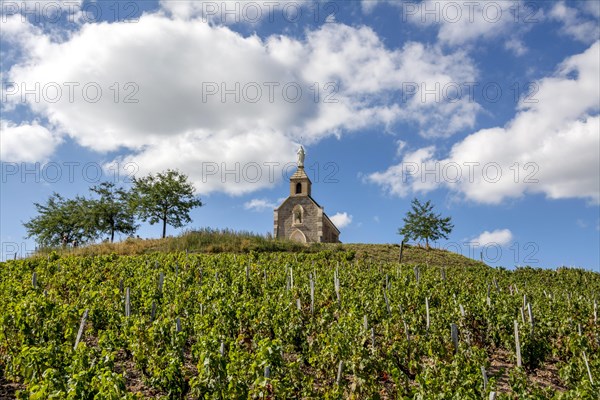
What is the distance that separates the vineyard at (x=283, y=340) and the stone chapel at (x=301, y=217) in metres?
25.4

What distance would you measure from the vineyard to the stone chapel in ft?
83.2

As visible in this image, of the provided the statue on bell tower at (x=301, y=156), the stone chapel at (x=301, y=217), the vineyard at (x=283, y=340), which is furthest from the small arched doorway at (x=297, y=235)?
the vineyard at (x=283, y=340)

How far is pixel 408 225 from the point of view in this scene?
44750 millimetres

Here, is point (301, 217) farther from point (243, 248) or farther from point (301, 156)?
point (243, 248)

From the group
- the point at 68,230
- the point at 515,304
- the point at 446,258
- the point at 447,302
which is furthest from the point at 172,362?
the point at 68,230

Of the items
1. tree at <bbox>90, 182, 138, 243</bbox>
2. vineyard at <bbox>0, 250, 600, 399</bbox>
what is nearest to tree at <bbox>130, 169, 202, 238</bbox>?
tree at <bbox>90, 182, 138, 243</bbox>

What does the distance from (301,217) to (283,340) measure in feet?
113

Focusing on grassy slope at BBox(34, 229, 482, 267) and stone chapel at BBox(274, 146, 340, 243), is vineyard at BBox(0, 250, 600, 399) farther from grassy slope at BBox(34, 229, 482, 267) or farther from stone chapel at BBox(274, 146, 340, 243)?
stone chapel at BBox(274, 146, 340, 243)

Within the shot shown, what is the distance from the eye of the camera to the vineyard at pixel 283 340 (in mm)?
6723

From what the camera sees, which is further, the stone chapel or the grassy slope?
the stone chapel

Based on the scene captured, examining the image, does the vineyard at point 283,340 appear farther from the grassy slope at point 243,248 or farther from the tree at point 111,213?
the tree at point 111,213

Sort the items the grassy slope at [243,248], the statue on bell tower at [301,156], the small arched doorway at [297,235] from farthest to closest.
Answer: the statue on bell tower at [301,156] → the small arched doorway at [297,235] → the grassy slope at [243,248]

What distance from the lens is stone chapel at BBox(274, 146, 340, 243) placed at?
143ft

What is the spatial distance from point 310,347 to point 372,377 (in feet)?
6.24
